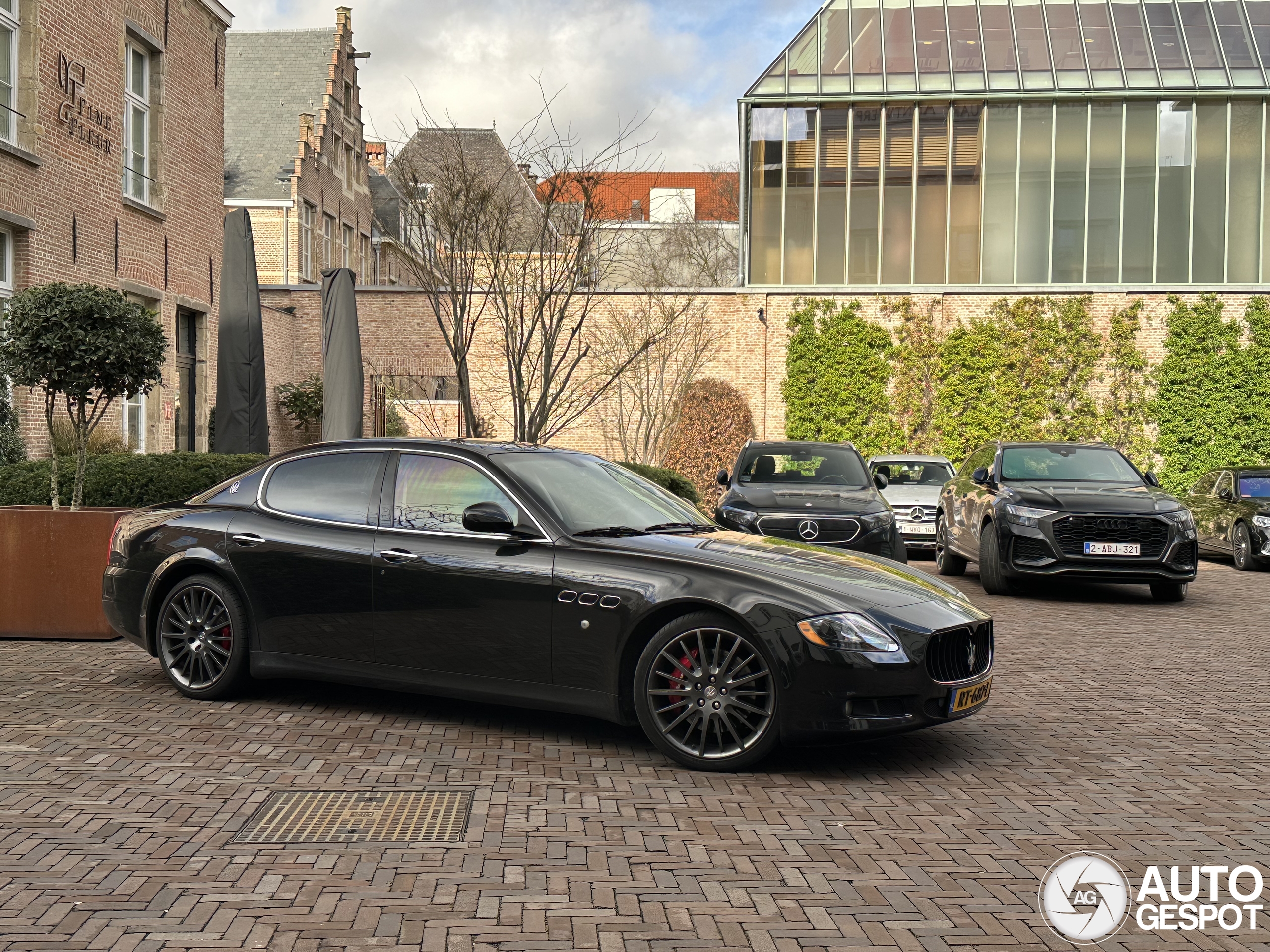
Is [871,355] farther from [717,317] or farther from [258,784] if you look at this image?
[258,784]

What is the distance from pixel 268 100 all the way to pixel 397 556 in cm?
3383

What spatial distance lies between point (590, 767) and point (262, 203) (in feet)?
102

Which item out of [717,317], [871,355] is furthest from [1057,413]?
[717,317]

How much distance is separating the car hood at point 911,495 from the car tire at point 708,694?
1364 centimetres

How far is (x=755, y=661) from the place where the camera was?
545cm

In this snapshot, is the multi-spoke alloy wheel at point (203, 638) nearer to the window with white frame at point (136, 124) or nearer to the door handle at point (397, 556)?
the door handle at point (397, 556)

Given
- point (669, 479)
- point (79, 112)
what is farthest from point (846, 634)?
point (79, 112)

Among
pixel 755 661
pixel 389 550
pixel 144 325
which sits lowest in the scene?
pixel 755 661

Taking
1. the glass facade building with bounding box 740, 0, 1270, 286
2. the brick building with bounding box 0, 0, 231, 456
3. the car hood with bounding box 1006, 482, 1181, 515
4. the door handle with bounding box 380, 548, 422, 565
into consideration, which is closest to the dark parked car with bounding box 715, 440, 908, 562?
the car hood with bounding box 1006, 482, 1181, 515

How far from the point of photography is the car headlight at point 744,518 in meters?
12.3

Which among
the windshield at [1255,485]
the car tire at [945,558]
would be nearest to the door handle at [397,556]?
the car tire at [945,558]

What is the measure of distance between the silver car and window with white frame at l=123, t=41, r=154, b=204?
12.3 meters

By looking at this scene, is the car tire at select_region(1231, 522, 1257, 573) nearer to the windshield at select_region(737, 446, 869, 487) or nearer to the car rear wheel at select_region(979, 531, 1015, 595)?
the car rear wheel at select_region(979, 531, 1015, 595)

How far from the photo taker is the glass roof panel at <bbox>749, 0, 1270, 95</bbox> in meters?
27.6
